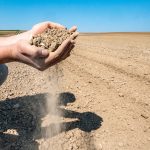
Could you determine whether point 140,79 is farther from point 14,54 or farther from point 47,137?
point 14,54

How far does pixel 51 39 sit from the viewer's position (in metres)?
4.27

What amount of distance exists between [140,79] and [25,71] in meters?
3.07

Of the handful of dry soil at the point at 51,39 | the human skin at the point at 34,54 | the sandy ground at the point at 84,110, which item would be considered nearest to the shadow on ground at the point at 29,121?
the sandy ground at the point at 84,110

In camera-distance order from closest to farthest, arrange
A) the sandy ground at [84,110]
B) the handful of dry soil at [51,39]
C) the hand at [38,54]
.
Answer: the hand at [38,54] < the handful of dry soil at [51,39] < the sandy ground at [84,110]

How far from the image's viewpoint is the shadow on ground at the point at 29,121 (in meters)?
4.64

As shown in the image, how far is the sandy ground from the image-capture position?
461cm

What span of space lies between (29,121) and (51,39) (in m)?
1.56

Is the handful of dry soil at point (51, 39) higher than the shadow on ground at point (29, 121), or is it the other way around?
the handful of dry soil at point (51, 39)

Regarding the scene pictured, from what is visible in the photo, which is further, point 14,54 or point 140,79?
point 140,79

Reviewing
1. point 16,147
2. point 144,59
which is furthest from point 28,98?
point 144,59

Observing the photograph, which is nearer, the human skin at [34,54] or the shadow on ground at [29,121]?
the human skin at [34,54]

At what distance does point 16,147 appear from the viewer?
448 centimetres

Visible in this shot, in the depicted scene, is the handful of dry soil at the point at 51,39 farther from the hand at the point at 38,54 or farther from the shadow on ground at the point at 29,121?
the shadow on ground at the point at 29,121

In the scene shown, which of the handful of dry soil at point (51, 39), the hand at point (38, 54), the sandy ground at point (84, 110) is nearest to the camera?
the hand at point (38, 54)
